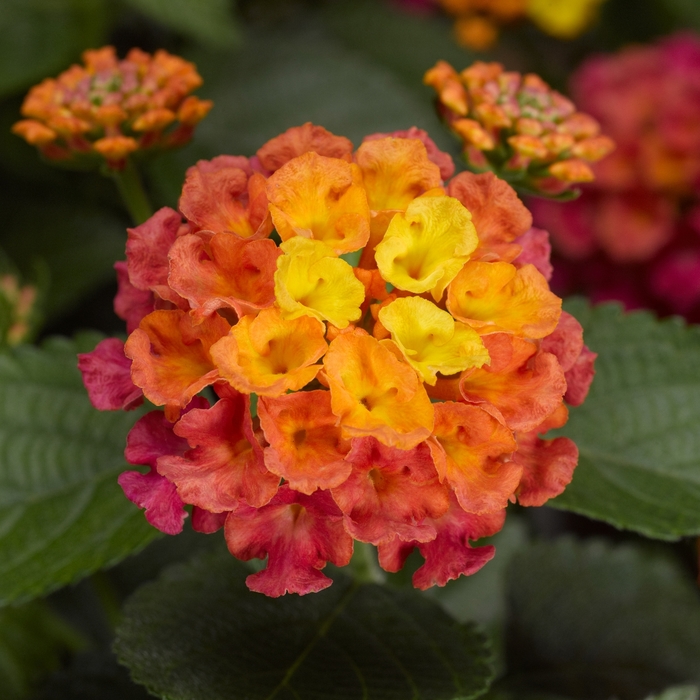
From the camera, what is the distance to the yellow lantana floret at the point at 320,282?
448mm

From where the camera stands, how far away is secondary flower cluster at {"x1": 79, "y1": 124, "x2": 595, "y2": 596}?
44 centimetres

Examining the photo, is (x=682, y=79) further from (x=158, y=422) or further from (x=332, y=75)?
(x=158, y=422)

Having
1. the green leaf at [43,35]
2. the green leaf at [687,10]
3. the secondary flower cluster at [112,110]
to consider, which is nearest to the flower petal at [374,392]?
the secondary flower cluster at [112,110]

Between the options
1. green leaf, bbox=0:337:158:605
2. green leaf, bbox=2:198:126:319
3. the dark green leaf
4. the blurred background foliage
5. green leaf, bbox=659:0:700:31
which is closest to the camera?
green leaf, bbox=0:337:158:605

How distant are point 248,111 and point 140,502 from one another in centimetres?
82

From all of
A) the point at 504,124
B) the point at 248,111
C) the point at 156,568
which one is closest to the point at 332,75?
the point at 248,111

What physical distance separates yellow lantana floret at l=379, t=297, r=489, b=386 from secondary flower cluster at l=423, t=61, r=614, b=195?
0.21 meters

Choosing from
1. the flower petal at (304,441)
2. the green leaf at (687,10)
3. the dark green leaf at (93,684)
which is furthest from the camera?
the green leaf at (687,10)

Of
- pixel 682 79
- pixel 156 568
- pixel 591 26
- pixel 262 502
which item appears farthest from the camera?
pixel 591 26

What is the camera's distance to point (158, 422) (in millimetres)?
471

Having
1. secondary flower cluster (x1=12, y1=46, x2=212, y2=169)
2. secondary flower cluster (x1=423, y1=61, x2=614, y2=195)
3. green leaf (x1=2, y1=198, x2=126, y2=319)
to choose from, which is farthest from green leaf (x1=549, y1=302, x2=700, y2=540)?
green leaf (x1=2, y1=198, x2=126, y2=319)

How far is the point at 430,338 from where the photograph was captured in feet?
1.51

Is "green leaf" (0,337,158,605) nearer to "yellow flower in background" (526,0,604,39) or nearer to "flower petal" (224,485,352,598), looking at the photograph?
"flower petal" (224,485,352,598)

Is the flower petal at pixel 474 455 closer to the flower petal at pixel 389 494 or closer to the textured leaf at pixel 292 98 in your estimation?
the flower petal at pixel 389 494
